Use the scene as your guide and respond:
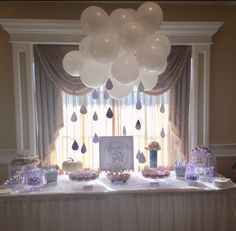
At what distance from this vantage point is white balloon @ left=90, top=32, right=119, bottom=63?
1.84 meters

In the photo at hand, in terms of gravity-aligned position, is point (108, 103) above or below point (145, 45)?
below

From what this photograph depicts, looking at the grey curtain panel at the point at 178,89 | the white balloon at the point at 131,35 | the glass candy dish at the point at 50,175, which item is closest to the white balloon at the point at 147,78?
the white balloon at the point at 131,35

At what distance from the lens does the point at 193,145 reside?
113 inches

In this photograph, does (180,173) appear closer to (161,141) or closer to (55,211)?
(161,141)

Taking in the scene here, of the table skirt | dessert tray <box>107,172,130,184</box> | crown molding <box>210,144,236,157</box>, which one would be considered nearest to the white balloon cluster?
dessert tray <box>107,172,130,184</box>

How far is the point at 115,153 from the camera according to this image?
254 centimetres

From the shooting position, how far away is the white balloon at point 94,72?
2.04 m

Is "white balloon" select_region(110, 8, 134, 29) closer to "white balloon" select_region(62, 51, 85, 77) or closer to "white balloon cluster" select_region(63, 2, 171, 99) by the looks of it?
"white balloon cluster" select_region(63, 2, 171, 99)

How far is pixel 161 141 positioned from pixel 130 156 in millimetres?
539

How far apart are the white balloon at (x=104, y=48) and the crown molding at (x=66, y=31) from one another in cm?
84

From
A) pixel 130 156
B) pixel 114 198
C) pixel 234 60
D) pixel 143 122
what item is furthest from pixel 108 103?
pixel 234 60

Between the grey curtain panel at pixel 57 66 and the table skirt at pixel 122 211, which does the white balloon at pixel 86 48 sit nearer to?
the grey curtain panel at pixel 57 66

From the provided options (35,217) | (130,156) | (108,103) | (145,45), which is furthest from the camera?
(108,103)

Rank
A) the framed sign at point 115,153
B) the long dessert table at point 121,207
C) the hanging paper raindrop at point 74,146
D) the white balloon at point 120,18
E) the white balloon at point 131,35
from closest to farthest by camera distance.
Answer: the white balloon at point 131,35, the white balloon at point 120,18, the long dessert table at point 121,207, the framed sign at point 115,153, the hanging paper raindrop at point 74,146
